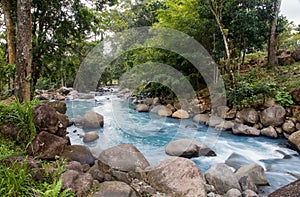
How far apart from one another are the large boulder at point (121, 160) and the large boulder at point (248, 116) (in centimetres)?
440

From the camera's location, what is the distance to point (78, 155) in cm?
349

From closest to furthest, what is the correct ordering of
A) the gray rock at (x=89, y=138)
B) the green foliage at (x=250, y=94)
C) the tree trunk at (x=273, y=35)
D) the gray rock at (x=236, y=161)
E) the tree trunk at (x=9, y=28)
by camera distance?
1. the gray rock at (x=236, y=161)
2. the tree trunk at (x=9, y=28)
3. the gray rock at (x=89, y=138)
4. the green foliage at (x=250, y=94)
5. the tree trunk at (x=273, y=35)

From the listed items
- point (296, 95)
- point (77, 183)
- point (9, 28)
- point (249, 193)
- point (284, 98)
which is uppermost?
point (9, 28)

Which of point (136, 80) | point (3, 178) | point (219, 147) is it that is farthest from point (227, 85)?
point (3, 178)

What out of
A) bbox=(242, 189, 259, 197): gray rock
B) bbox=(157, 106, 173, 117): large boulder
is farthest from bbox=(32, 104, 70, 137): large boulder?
bbox=(157, 106, 173, 117): large boulder

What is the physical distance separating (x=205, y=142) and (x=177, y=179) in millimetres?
3259

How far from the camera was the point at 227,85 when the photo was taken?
25.5ft

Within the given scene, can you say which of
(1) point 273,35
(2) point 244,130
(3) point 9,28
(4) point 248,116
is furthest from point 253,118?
(3) point 9,28

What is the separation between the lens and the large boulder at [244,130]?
6.14 metres

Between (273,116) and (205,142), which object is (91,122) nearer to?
(205,142)

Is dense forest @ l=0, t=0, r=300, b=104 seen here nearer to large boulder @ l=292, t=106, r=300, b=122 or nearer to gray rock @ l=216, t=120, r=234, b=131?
gray rock @ l=216, t=120, r=234, b=131

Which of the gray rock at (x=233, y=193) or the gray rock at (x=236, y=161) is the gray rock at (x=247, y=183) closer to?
the gray rock at (x=233, y=193)

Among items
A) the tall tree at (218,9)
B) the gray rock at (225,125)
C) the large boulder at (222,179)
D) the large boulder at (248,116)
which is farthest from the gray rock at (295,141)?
→ the tall tree at (218,9)

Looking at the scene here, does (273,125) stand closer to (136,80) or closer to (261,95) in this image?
(261,95)
